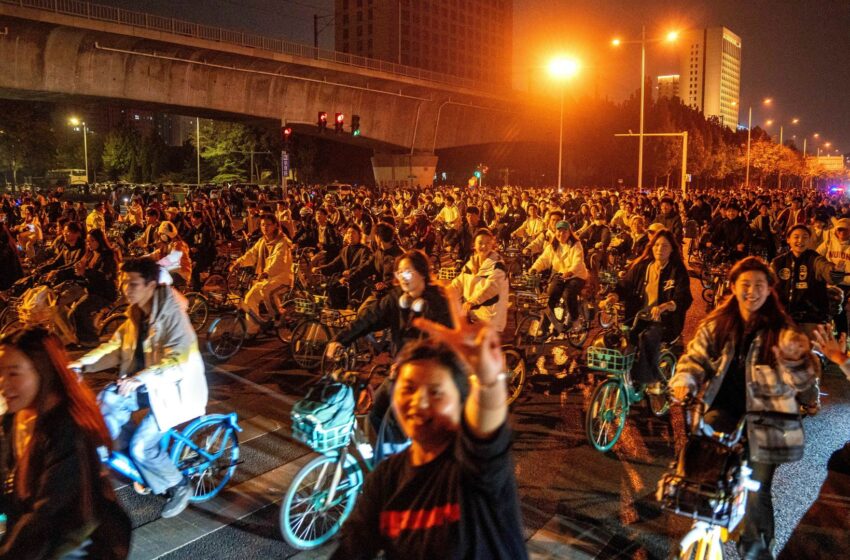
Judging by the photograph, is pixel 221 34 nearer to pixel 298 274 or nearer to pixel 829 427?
pixel 298 274

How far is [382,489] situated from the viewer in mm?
2432

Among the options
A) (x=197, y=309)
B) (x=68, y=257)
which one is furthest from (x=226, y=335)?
(x=68, y=257)

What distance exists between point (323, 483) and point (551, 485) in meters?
1.99

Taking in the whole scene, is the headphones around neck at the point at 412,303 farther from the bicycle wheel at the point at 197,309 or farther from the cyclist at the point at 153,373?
the bicycle wheel at the point at 197,309

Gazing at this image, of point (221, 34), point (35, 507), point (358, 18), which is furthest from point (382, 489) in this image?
point (358, 18)

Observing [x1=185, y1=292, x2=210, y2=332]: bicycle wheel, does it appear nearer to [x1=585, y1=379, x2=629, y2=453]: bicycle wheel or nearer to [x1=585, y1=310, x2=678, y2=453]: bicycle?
[x1=585, y1=310, x2=678, y2=453]: bicycle

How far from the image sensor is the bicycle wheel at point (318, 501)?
181 inches

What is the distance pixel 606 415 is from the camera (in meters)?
6.59

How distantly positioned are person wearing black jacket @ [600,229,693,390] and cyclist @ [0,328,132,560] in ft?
16.7

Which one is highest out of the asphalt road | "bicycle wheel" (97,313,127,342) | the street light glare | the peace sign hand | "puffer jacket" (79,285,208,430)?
the street light glare

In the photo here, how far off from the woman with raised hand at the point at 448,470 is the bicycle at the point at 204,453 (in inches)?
116

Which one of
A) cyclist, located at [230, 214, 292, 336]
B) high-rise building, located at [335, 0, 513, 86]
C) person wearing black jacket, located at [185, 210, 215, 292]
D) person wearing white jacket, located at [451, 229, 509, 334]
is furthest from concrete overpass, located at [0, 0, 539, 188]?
high-rise building, located at [335, 0, 513, 86]

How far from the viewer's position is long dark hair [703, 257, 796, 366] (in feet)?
13.7

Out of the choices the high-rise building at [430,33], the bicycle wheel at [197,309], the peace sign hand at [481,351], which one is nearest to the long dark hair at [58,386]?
the peace sign hand at [481,351]
